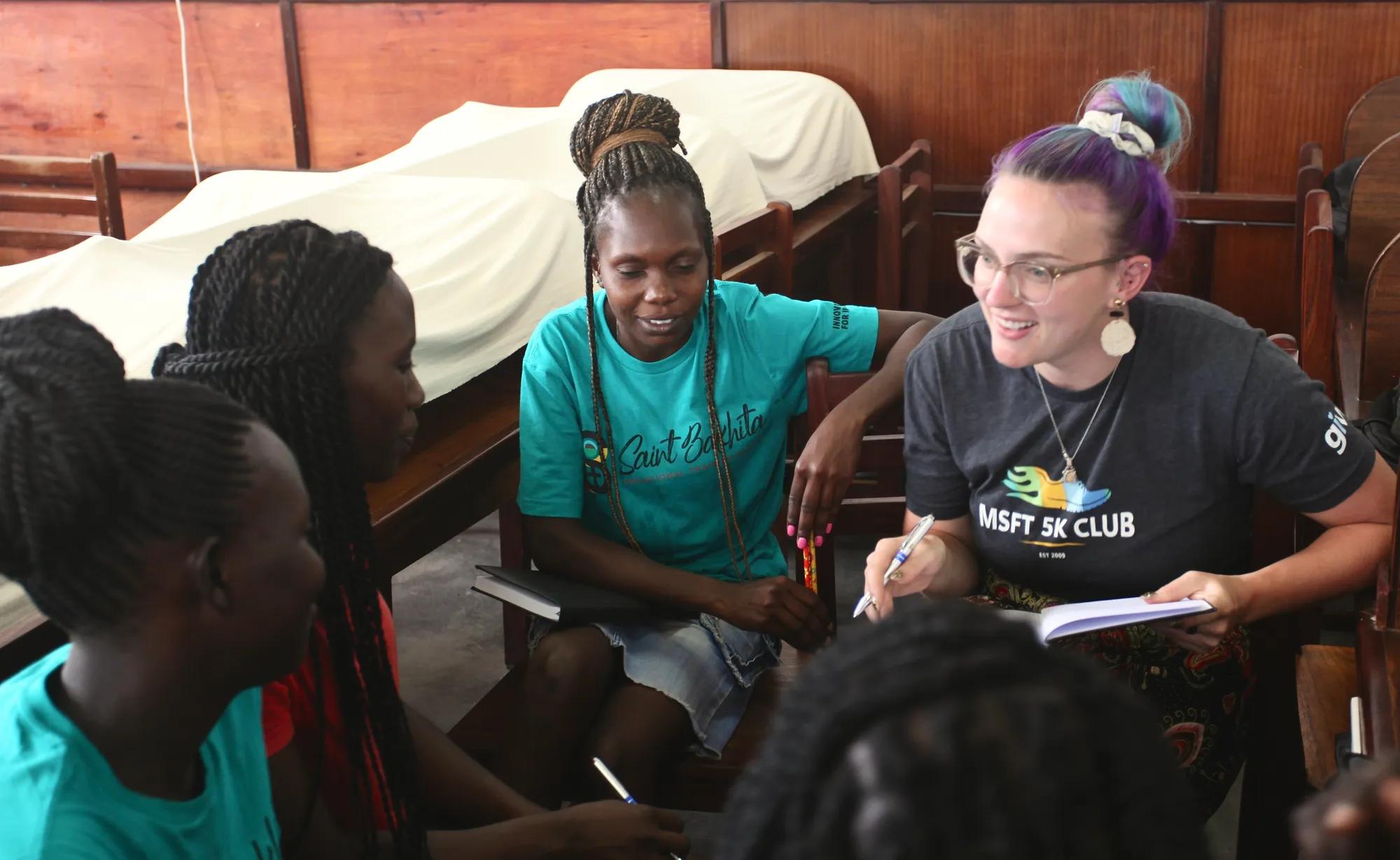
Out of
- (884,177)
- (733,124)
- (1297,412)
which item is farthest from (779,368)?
(733,124)

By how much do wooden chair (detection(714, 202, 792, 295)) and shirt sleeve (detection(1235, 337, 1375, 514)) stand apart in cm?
111

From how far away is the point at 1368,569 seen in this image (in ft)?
4.90

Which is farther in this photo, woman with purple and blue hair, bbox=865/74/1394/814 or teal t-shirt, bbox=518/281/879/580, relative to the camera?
teal t-shirt, bbox=518/281/879/580

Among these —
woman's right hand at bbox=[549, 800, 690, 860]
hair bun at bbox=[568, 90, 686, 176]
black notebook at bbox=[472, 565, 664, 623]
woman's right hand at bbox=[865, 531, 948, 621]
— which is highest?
hair bun at bbox=[568, 90, 686, 176]

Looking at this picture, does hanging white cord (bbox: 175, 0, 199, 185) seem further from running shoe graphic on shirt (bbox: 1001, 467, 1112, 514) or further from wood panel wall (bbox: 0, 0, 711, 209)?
running shoe graphic on shirt (bbox: 1001, 467, 1112, 514)

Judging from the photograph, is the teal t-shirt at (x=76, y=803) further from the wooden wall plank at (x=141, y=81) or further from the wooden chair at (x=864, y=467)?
the wooden wall plank at (x=141, y=81)

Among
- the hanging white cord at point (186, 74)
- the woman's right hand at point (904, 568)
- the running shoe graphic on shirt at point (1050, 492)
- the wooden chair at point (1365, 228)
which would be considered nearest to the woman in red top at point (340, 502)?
the woman's right hand at point (904, 568)

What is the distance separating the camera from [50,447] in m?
0.86

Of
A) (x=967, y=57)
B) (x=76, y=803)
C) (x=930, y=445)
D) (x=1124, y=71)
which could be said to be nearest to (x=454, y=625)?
(x=930, y=445)

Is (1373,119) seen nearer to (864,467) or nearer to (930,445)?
(864,467)

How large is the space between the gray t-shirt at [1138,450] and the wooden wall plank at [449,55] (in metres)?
3.17

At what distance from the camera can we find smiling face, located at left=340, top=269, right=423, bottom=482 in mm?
1272

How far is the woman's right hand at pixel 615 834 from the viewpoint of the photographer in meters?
1.29

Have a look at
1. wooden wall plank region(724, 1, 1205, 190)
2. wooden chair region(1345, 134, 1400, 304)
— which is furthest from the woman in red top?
wooden wall plank region(724, 1, 1205, 190)
